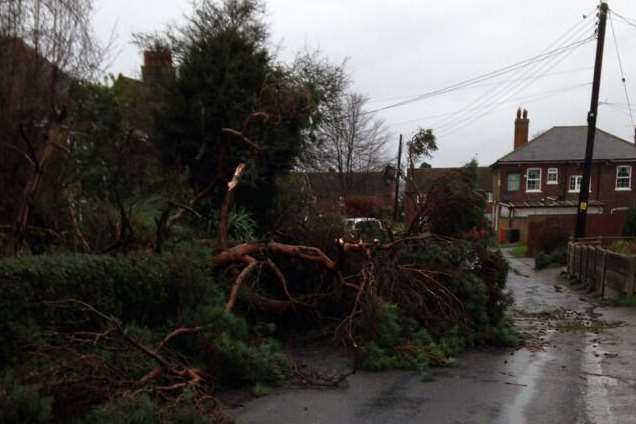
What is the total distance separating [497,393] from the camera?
7.10 metres

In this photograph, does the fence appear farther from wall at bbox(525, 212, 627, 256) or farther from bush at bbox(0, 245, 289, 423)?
bush at bbox(0, 245, 289, 423)

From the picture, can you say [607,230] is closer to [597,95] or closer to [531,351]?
[597,95]

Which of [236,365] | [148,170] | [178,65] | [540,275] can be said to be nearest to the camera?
[236,365]

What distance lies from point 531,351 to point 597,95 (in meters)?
15.8

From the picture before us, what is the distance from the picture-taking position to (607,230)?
3584 centimetres

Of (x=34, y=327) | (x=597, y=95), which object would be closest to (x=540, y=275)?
(x=597, y=95)

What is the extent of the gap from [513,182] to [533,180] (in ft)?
4.81

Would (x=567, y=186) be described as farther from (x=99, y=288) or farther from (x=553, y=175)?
(x=99, y=288)

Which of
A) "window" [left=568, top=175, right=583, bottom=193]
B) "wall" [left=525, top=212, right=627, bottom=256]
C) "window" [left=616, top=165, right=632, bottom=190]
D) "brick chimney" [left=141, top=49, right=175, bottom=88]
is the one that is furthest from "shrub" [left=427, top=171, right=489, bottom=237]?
"window" [left=616, top=165, right=632, bottom=190]

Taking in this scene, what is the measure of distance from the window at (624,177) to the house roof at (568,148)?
3.04 ft

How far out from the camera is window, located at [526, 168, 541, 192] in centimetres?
4766

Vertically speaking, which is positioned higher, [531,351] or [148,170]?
[148,170]

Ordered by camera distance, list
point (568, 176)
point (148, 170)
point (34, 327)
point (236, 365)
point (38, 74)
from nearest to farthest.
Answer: point (34, 327) → point (236, 365) → point (38, 74) → point (148, 170) → point (568, 176)

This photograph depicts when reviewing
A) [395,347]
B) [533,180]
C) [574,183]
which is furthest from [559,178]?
[395,347]
